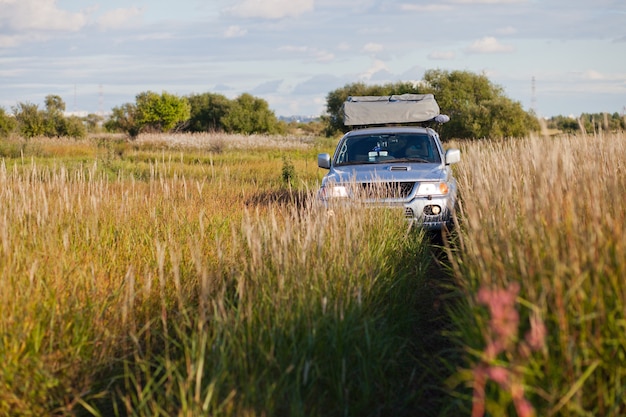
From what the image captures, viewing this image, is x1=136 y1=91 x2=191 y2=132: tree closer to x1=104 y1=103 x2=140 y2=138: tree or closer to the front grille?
x1=104 y1=103 x2=140 y2=138: tree

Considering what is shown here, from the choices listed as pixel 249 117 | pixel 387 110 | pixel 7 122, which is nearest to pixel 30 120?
pixel 7 122

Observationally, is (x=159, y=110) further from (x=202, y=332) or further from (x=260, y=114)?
(x=202, y=332)

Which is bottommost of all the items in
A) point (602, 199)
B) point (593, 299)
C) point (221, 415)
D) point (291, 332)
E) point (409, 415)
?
point (409, 415)

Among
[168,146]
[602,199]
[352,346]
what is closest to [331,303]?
[352,346]

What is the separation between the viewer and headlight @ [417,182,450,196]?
9.23 m

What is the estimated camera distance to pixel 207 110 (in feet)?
249

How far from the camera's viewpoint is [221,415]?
3.63m

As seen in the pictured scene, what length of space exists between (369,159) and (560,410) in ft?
23.9

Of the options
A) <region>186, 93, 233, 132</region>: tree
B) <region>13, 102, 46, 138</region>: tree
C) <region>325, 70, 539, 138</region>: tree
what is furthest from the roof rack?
<region>186, 93, 233, 132</region>: tree

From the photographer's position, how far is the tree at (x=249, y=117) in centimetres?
7150

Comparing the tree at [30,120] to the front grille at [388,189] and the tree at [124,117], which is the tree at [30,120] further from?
the front grille at [388,189]

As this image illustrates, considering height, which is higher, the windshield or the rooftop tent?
the rooftop tent

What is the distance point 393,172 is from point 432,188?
0.56m

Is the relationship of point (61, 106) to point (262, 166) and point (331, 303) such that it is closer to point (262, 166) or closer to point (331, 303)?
point (262, 166)
